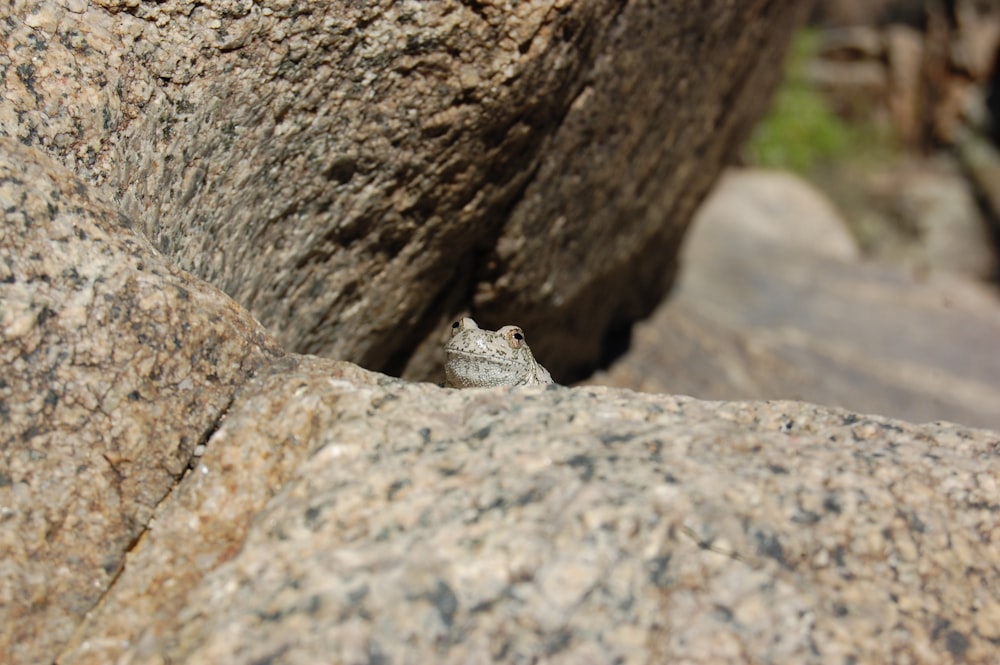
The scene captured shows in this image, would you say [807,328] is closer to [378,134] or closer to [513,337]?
[513,337]

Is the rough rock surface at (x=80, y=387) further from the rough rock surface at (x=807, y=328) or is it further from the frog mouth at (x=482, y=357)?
the rough rock surface at (x=807, y=328)

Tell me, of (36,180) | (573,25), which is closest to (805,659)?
(36,180)

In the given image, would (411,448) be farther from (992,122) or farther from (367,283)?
(992,122)

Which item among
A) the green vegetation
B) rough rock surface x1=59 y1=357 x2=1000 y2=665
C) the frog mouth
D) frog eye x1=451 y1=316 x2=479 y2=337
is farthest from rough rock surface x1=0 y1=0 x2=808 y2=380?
the green vegetation

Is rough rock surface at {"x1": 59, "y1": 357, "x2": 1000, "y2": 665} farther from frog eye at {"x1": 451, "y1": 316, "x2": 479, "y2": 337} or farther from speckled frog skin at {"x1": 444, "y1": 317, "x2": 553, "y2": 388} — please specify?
frog eye at {"x1": 451, "y1": 316, "x2": 479, "y2": 337}

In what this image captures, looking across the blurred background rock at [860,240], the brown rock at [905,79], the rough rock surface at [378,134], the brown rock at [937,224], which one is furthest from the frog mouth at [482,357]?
the brown rock at [905,79]
